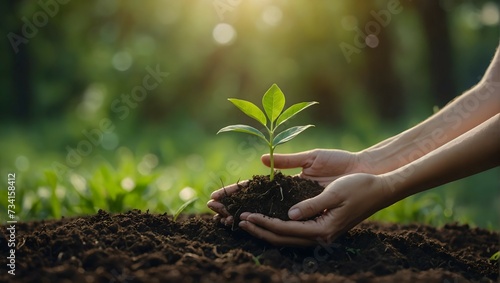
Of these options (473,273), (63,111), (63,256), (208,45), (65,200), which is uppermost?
(208,45)

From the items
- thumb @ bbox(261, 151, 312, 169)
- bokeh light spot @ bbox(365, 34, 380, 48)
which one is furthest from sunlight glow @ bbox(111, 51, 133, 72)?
thumb @ bbox(261, 151, 312, 169)

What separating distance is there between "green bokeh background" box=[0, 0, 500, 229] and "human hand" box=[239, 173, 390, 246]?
15.1 feet

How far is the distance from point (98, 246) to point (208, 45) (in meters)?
6.18

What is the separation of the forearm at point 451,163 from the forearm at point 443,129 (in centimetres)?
40

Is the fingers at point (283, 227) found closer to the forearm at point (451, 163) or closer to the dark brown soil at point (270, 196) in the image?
the dark brown soil at point (270, 196)

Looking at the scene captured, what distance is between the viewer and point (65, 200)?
3504 millimetres

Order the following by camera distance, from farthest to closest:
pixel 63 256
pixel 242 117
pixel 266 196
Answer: pixel 242 117, pixel 266 196, pixel 63 256

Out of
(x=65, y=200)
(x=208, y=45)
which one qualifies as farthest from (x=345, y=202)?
(x=208, y=45)

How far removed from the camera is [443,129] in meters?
2.48

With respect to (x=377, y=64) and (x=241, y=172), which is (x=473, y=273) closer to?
(x=241, y=172)

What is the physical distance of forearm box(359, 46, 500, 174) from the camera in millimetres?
2432

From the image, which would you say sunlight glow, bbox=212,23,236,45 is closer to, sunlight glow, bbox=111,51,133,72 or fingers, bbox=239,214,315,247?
sunlight glow, bbox=111,51,133,72

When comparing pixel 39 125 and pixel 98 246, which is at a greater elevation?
pixel 39 125

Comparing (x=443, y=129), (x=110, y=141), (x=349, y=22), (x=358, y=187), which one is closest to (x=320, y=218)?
(x=358, y=187)
